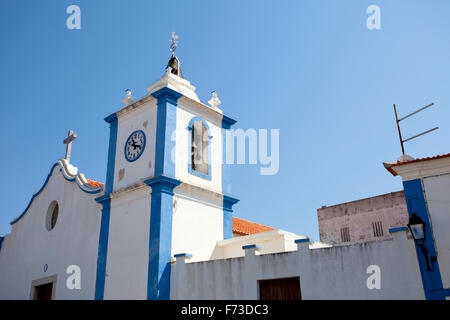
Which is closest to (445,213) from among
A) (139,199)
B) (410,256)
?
(410,256)

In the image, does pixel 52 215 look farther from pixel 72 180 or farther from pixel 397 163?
pixel 397 163

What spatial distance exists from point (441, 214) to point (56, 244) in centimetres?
1322

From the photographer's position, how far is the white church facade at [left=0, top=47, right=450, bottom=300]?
9.84 metres

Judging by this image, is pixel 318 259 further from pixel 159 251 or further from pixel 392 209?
pixel 392 209

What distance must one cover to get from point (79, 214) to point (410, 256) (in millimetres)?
11435

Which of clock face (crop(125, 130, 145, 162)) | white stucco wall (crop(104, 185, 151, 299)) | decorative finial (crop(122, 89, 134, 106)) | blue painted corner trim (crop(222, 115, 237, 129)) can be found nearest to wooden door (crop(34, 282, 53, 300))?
white stucco wall (crop(104, 185, 151, 299))

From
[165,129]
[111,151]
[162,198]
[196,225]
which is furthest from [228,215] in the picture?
[111,151]

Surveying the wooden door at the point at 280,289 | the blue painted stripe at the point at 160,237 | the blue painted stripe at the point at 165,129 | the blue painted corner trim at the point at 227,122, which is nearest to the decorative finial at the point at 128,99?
the blue painted stripe at the point at 165,129

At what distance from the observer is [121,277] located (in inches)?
529

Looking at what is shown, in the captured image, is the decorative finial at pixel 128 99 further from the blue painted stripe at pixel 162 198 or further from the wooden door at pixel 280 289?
the wooden door at pixel 280 289

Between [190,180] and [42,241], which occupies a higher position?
[190,180]

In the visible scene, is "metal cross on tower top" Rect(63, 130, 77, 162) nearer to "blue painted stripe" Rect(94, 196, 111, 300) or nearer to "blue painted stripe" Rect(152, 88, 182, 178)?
"blue painted stripe" Rect(94, 196, 111, 300)

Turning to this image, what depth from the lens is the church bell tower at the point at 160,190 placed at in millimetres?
13016
